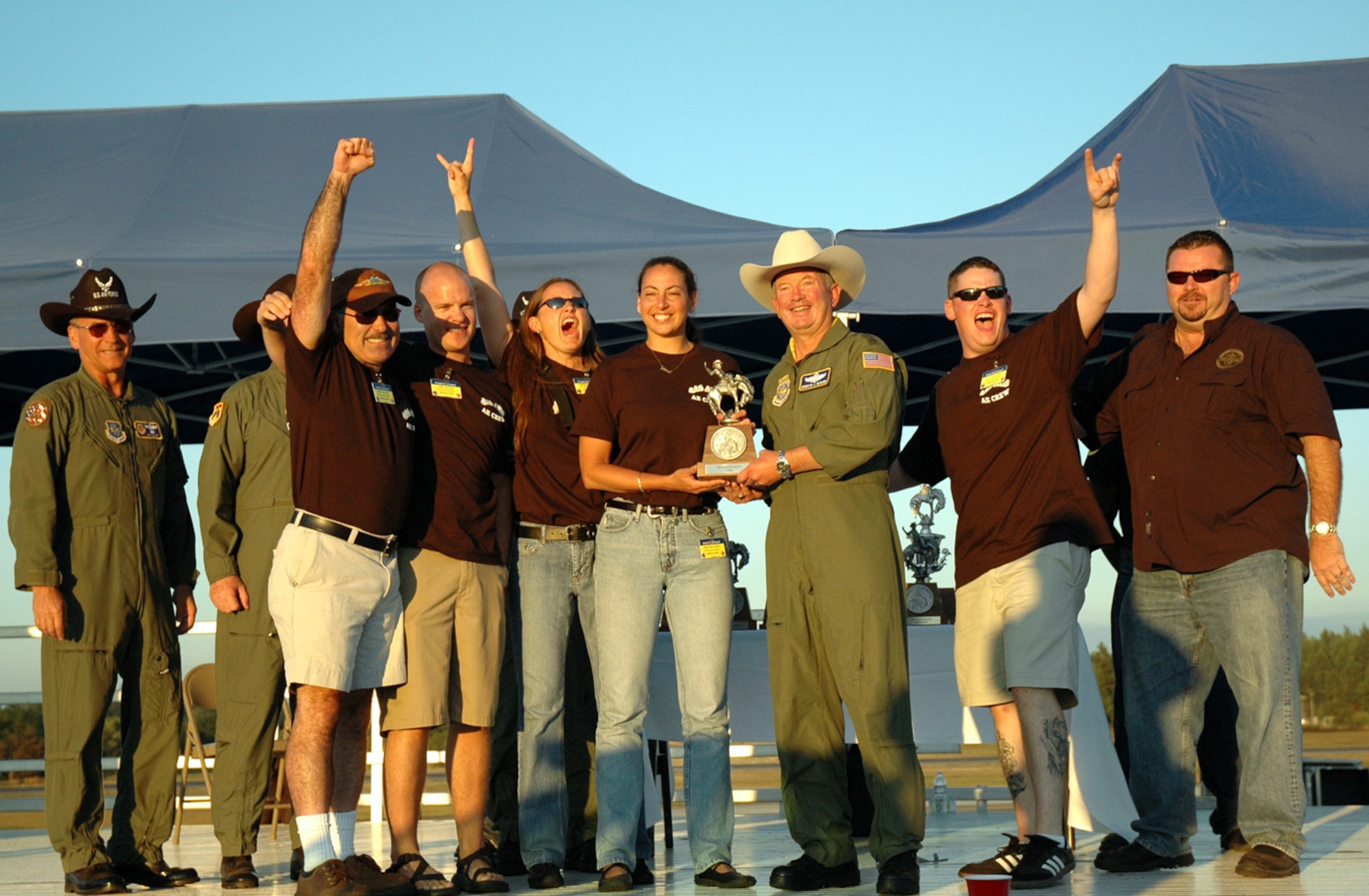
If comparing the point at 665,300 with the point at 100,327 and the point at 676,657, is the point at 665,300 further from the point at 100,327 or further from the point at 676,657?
the point at 100,327

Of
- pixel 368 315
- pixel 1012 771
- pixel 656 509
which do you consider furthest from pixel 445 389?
pixel 1012 771

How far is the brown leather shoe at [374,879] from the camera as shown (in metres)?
3.70

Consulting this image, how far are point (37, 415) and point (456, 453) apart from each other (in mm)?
1593

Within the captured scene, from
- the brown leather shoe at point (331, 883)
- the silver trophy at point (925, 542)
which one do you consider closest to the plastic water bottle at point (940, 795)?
the silver trophy at point (925, 542)

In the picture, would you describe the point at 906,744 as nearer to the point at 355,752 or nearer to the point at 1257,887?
the point at 1257,887

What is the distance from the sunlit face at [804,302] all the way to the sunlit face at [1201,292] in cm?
118

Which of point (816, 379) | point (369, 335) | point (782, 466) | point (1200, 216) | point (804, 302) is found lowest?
point (782, 466)

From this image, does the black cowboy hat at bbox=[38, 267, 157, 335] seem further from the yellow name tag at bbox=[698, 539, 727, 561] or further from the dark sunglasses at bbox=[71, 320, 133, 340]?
the yellow name tag at bbox=[698, 539, 727, 561]

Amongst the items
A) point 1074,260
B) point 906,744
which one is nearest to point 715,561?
point 906,744

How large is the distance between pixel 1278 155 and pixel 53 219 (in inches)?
241

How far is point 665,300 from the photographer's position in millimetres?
4395

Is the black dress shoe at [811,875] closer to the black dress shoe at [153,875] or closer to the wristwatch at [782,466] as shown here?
the wristwatch at [782,466]

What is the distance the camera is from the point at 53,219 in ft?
21.5

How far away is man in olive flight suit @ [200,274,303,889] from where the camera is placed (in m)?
4.62
